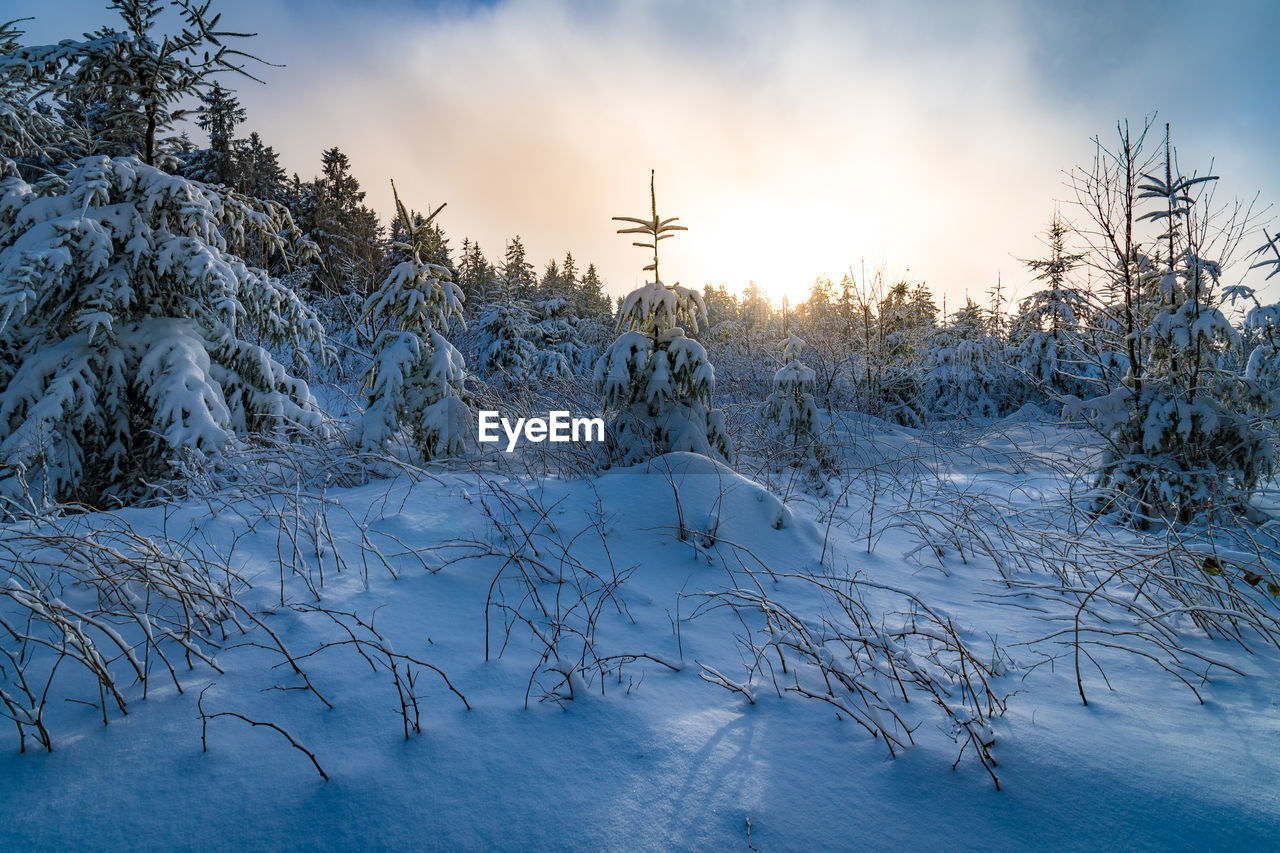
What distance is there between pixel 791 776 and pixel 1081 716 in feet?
3.71

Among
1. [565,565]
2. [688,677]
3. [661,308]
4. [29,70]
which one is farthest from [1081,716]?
[29,70]

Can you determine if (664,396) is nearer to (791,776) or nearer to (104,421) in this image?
(791,776)

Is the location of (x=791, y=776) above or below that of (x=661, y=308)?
below

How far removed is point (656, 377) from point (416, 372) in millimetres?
3118

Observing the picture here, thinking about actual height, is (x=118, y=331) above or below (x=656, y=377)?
above

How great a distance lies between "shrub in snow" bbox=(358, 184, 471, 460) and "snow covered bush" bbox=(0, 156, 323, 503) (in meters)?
1.21

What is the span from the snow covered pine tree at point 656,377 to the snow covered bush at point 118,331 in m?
4.12

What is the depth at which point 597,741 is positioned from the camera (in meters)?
1.76

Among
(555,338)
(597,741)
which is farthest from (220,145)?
(597,741)

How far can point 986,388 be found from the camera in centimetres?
1794

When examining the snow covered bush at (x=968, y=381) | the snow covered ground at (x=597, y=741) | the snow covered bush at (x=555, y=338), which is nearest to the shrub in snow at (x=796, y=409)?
the snow covered ground at (x=597, y=741)

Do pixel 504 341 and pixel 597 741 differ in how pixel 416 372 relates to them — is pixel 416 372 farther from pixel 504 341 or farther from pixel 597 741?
pixel 504 341

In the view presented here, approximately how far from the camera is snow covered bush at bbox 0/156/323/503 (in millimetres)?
5473

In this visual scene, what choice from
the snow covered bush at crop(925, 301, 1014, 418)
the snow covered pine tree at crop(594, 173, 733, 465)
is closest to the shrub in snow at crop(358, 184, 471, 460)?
the snow covered pine tree at crop(594, 173, 733, 465)
